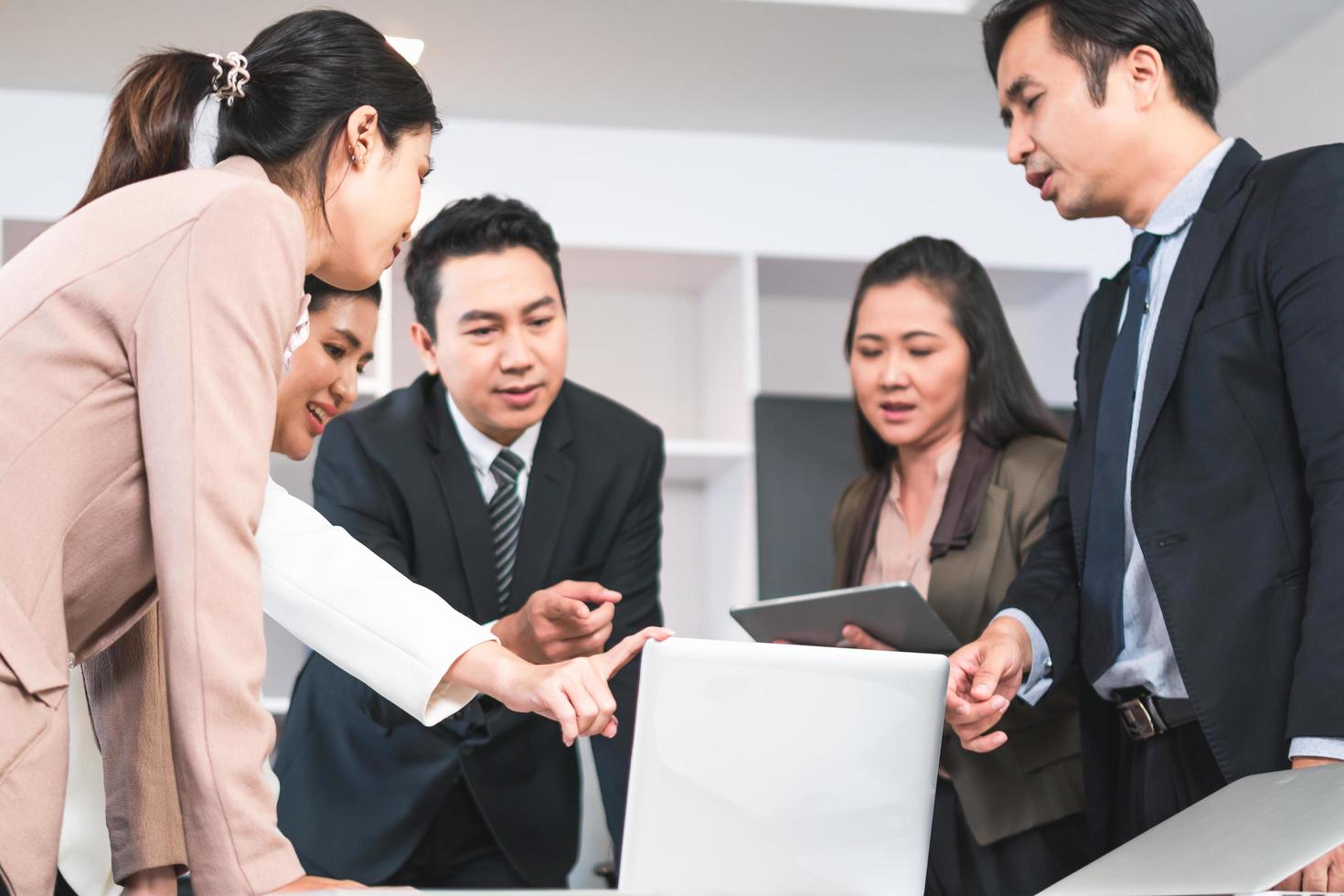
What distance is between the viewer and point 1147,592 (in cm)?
169

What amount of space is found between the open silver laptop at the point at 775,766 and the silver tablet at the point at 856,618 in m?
0.61

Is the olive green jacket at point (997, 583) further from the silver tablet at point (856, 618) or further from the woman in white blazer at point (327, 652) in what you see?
the woman in white blazer at point (327, 652)

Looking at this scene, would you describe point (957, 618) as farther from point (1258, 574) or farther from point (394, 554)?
point (394, 554)

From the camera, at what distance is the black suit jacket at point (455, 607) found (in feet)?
7.10

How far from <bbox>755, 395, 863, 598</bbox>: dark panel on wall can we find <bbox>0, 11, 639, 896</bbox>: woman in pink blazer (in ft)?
6.92

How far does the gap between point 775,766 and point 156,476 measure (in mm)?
521

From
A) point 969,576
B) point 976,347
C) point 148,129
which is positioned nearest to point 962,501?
point 969,576

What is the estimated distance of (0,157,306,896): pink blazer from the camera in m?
0.99

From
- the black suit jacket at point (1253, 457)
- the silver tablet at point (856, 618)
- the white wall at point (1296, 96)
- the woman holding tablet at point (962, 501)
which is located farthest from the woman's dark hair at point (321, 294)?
the white wall at point (1296, 96)

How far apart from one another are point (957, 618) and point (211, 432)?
1.41 meters

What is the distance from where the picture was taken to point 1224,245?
1.63 meters

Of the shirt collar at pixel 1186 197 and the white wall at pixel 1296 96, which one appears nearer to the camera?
the shirt collar at pixel 1186 197

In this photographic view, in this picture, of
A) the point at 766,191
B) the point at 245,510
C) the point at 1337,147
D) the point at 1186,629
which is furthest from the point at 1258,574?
the point at 766,191

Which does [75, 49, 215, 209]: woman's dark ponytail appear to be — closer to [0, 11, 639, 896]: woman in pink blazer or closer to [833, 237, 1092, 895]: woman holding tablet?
[0, 11, 639, 896]: woman in pink blazer
